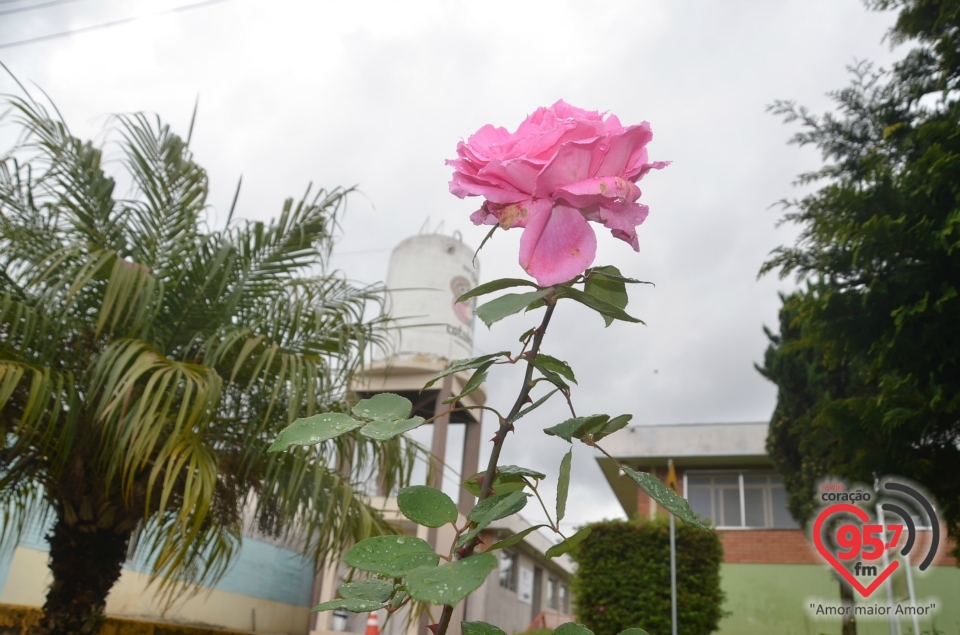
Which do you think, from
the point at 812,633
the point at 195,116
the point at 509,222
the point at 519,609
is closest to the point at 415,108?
the point at 195,116

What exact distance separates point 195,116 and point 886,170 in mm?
4697

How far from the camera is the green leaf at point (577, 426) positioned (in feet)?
1.69

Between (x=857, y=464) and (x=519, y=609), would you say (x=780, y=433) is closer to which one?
(x=857, y=464)

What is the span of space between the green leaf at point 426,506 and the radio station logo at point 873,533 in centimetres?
Answer: 546

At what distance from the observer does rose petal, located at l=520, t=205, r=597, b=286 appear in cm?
51

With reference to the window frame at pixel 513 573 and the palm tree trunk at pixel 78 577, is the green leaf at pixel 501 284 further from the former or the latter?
the window frame at pixel 513 573

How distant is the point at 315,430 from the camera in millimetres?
474

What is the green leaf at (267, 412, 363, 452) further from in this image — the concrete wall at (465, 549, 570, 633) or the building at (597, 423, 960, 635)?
the concrete wall at (465, 549, 570, 633)

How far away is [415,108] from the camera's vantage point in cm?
371

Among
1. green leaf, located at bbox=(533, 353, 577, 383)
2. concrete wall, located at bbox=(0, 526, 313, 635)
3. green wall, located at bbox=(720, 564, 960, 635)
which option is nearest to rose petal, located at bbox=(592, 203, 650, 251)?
green leaf, located at bbox=(533, 353, 577, 383)

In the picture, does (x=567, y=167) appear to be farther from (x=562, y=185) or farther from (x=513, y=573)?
(x=513, y=573)

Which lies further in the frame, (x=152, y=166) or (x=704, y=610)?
(x=704, y=610)

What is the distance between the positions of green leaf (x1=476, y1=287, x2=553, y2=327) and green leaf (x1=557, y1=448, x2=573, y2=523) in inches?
4.8

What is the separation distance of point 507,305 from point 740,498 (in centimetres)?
1182
